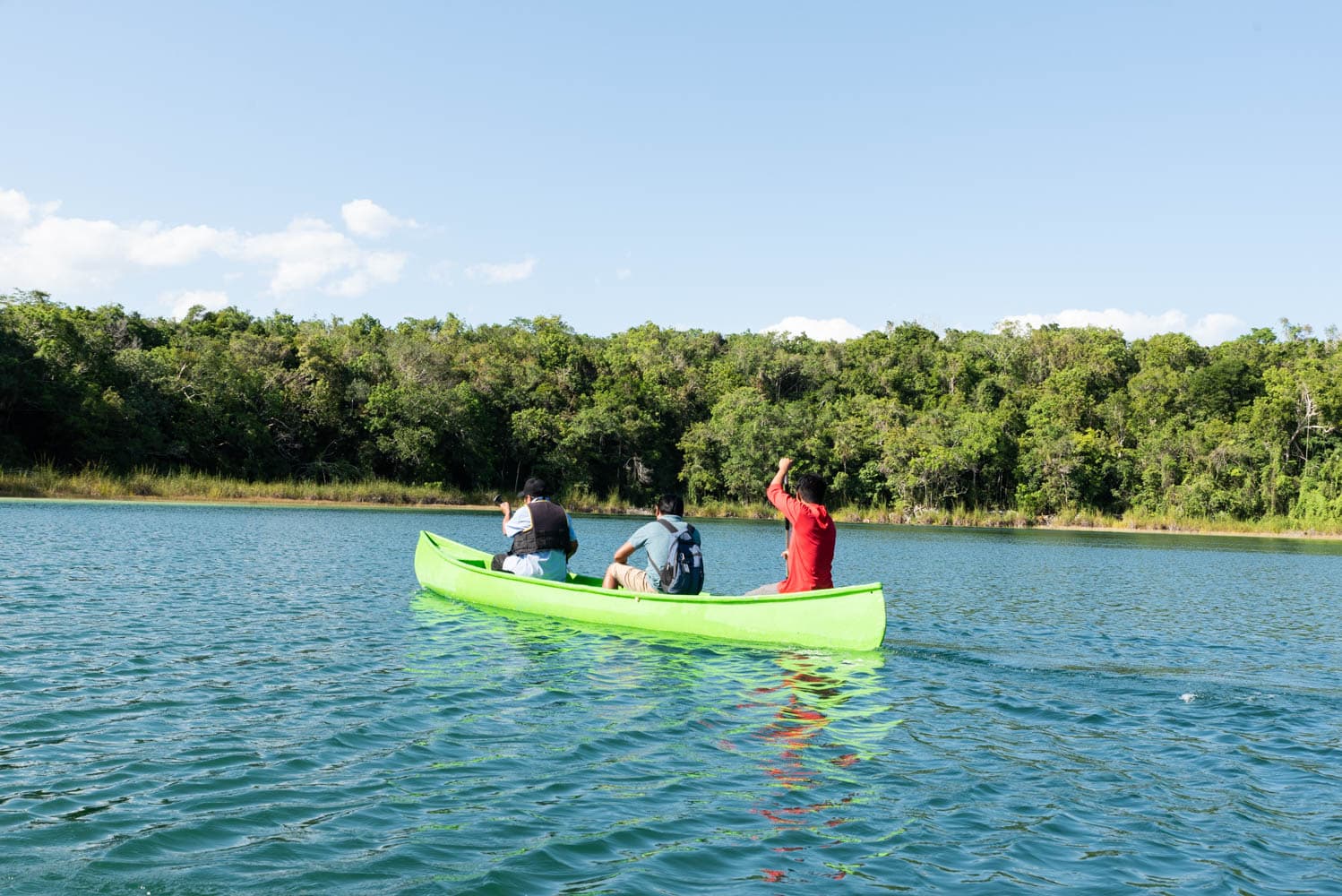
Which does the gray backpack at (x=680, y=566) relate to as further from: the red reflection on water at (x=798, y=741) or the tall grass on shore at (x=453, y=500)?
the tall grass on shore at (x=453, y=500)

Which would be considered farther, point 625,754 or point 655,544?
point 655,544

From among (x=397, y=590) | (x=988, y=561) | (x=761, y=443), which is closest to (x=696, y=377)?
(x=761, y=443)

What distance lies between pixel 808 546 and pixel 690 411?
191ft

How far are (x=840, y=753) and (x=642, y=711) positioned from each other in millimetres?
1728

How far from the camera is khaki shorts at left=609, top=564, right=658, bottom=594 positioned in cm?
1194

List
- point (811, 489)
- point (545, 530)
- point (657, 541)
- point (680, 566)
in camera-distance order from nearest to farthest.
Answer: point (811, 489)
point (657, 541)
point (680, 566)
point (545, 530)

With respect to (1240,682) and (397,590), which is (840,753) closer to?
(1240,682)

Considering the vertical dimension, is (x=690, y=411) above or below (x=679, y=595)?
above

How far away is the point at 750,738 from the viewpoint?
23.8ft

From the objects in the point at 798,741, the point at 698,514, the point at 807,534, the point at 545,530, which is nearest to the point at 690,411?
the point at 698,514

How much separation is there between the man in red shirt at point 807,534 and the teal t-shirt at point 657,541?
4.25ft

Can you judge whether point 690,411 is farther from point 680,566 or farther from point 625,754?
point 625,754

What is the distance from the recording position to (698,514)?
60.4 m

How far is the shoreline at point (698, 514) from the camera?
37219 mm
